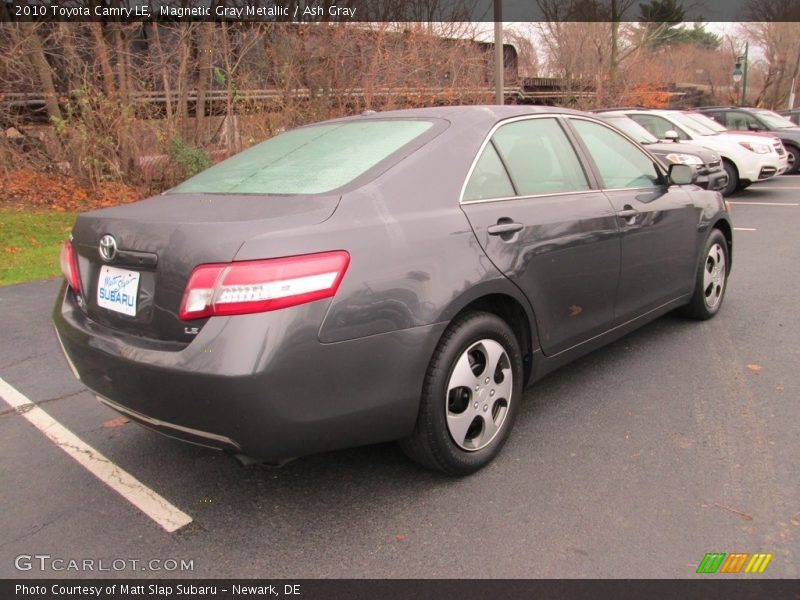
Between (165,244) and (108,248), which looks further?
(108,248)

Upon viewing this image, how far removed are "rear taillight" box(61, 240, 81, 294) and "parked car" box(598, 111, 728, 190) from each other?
861 centimetres

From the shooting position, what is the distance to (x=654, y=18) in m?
26.7

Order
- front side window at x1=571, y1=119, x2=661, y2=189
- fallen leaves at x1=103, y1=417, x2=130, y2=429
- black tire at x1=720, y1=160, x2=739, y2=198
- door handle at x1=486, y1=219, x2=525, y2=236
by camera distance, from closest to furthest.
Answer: door handle at x1=486, y1=219, x2=525, y2=236
fallen leaves at x1=103, y1=417, x2=130, y2=429
front side window at x1=571, y1=119, x2=661, y2=189
black tire at x1=720, y1=160, x2=739, y2=198

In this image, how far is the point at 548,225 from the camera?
3131mm

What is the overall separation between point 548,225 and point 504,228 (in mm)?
353

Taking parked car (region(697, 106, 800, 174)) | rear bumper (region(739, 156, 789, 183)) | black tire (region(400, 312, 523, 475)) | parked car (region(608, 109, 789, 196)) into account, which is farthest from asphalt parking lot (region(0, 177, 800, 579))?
parked car (region(697, 106, 800, 174))

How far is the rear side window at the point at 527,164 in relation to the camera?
3004 millimetres

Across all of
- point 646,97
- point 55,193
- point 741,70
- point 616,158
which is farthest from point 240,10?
point 741,70

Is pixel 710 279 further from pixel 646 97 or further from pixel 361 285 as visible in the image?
pixel 646 97

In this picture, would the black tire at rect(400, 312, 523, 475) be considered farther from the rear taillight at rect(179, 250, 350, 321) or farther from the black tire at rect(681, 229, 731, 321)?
the black tire at rect(681, 229, 731, 321)

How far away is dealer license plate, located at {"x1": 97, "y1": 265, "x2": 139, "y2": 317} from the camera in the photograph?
8.04 feet

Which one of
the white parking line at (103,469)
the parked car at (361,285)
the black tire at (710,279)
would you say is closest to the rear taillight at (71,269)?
the parked car at (361,285)

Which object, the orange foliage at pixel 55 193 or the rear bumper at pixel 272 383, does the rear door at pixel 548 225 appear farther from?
the orange foliage at pixel 55 193

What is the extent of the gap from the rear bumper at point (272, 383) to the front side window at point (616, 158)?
1.88 m
